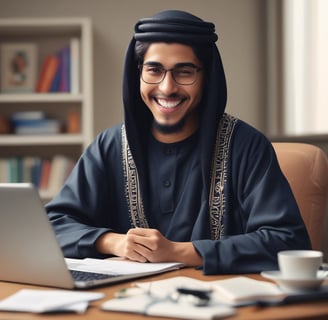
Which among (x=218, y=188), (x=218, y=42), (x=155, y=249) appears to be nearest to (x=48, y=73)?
(x=218, y=42)

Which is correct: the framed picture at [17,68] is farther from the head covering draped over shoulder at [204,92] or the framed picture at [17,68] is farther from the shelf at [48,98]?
the head covering draped over shoulder at [204,92]

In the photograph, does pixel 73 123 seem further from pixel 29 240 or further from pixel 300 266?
pixel 300 266

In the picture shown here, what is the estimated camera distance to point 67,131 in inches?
190

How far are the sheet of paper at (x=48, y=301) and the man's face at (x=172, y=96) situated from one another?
0.76 meters

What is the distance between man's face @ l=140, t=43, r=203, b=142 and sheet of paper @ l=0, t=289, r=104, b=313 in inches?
30.1

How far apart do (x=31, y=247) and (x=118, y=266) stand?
0.26m

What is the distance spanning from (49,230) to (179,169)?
75 cm

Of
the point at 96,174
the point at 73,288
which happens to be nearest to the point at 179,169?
the point at 96,174

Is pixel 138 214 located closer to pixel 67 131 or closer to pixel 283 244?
pixel 283 244

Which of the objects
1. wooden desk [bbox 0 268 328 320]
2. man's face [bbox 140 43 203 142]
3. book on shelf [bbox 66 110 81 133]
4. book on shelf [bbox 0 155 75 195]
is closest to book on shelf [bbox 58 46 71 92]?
book on shelf [bbox 66 110 81 133]

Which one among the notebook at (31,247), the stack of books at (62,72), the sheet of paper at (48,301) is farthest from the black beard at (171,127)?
the stack of books at (62,72)

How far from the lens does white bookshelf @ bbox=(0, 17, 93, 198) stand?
15.1 ft

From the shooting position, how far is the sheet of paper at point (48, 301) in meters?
1.29

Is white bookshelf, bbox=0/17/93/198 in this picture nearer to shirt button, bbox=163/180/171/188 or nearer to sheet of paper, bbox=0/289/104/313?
shirt button, bbox=163/180/171/188
